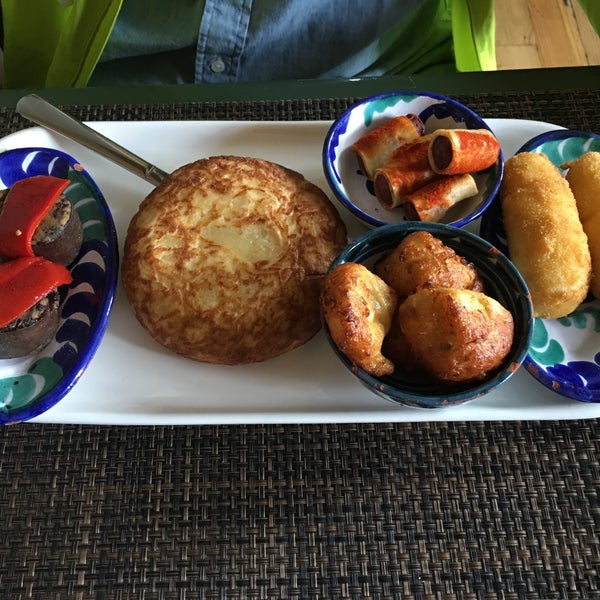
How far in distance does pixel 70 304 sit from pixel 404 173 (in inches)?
31.0

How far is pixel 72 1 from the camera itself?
1.68 meters

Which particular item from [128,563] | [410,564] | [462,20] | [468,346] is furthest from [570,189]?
[128,563]

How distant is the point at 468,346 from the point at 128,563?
75cm

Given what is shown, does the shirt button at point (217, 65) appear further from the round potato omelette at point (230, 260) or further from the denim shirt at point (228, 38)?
the round potato omelette at point (230, 260)

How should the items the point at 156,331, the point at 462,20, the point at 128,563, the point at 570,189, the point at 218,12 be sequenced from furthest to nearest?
1. the point at 462,20
2. the point at 218,12
3. the point at 570,189
4. the point at 156,331
5. the point at 128,563

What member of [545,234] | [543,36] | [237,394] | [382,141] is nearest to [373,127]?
[382,141]

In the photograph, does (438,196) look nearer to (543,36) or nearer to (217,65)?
(217,65)

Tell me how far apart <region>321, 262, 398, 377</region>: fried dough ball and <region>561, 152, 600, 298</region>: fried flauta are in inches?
21.7

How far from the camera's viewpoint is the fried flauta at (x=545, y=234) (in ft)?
4.01

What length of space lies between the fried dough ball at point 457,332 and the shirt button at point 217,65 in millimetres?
1101

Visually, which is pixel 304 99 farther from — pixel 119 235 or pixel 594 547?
pixel 594 547

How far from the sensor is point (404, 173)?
4.22ft

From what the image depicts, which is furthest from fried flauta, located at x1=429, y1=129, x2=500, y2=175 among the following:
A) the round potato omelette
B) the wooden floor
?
the wooden floor

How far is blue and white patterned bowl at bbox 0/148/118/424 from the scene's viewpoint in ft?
3.66
